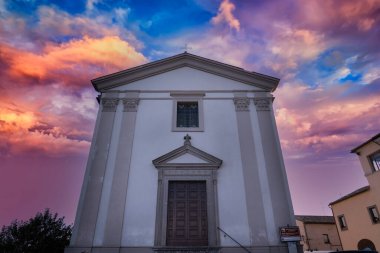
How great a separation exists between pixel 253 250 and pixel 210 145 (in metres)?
4.40

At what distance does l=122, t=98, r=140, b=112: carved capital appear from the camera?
1223 centimetres

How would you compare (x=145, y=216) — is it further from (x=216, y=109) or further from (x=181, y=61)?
(x=181, y=61)

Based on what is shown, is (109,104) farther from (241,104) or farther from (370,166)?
(370,166)

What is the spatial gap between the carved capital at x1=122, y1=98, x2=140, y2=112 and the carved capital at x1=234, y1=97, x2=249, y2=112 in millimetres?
4843

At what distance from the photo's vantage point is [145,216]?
31.8ft

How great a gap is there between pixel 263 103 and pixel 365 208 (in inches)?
635

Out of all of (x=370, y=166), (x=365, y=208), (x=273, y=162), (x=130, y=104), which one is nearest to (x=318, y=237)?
(x=365, y=208)

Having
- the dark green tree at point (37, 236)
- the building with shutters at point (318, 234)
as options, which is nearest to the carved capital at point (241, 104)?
the dark green tree at point (37, 236)

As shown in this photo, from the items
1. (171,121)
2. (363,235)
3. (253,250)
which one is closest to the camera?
(253,250)

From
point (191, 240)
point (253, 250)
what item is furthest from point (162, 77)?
point (253, 250)

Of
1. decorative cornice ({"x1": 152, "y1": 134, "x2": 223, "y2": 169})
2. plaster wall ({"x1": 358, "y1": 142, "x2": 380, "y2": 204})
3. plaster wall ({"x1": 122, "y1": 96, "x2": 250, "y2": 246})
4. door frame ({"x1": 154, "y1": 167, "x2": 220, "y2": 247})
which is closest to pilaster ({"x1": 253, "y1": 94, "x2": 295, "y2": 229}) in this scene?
plaster wall ({"x1": 122, "y1": 96, "x2": 250, "y2": 246})

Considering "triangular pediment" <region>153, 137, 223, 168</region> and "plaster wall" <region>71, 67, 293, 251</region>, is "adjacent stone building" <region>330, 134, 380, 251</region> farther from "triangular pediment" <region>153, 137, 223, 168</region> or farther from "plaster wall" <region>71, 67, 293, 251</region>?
"triangular pediment" <region>153, 137, 223, 168</region>

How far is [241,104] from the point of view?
40.8 feet

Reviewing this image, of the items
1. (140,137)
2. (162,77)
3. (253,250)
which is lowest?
(253,250)
